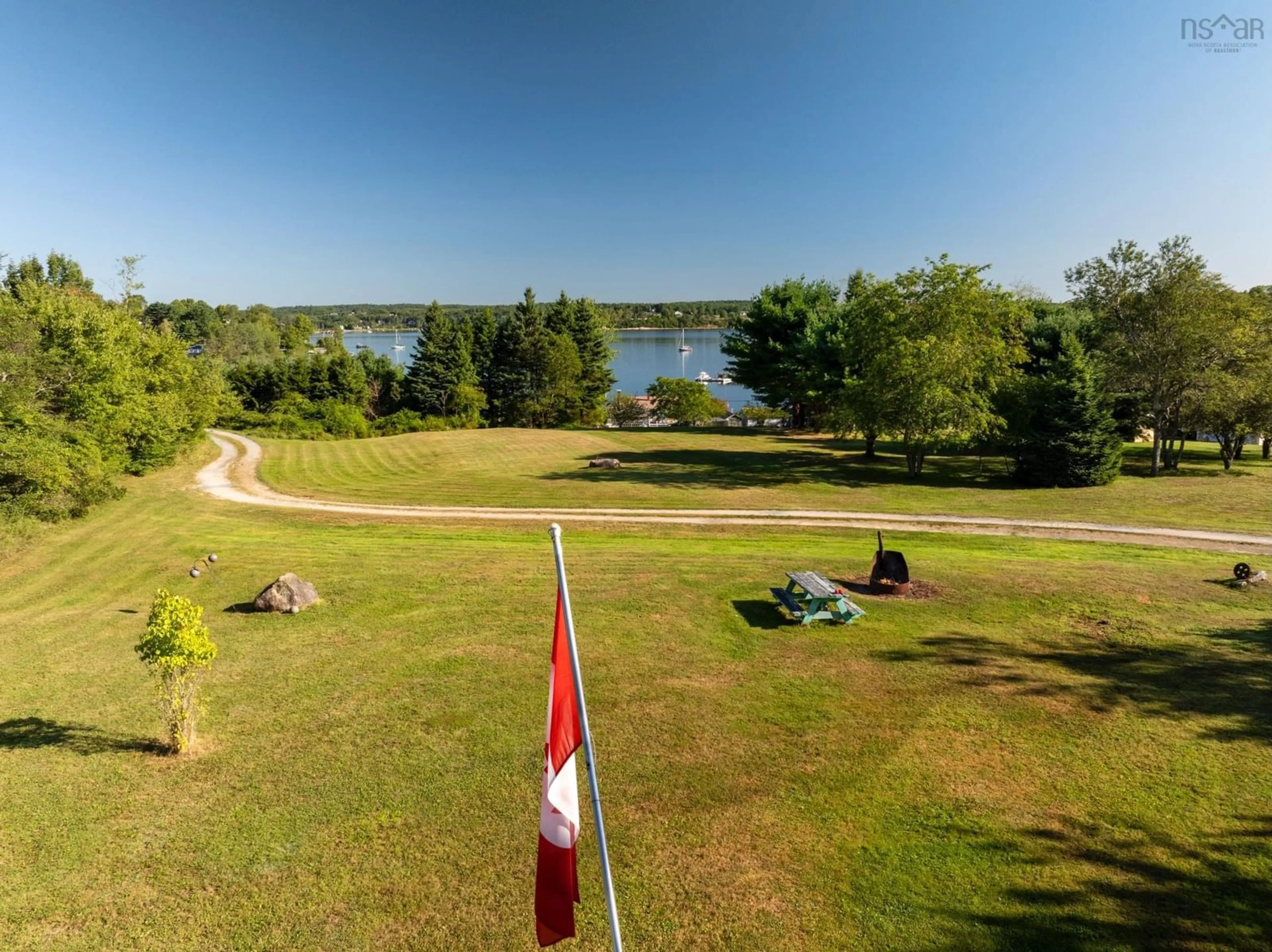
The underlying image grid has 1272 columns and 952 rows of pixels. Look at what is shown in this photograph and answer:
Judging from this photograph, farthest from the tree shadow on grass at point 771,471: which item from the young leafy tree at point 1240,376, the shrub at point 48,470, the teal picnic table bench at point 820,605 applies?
the shrub at point 48,470

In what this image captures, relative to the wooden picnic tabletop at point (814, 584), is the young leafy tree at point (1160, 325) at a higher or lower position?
higher

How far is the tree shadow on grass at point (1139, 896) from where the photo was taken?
5547mm

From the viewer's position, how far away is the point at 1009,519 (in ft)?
71.1

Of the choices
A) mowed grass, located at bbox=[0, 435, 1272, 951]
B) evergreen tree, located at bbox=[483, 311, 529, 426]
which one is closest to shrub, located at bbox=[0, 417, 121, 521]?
mowed grass, located at bbox=[0, 435, 1272, 951]

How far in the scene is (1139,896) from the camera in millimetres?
5992

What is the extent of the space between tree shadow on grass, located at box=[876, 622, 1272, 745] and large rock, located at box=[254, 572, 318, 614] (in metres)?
11.9

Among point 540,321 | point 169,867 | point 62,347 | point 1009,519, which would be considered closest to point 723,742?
point 169,867

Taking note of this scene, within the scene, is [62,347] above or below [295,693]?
above

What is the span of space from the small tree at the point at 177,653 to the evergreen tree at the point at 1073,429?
97.5 ft

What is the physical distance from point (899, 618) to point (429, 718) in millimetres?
9051

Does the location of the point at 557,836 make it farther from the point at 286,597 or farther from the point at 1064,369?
the point at 1064,369

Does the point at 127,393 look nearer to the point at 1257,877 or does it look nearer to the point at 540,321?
the point at 1257,877

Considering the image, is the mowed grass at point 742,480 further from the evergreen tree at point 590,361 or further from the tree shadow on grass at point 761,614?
the evergreen tree at point 590,361

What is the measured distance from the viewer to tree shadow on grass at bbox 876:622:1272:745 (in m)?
9.24
